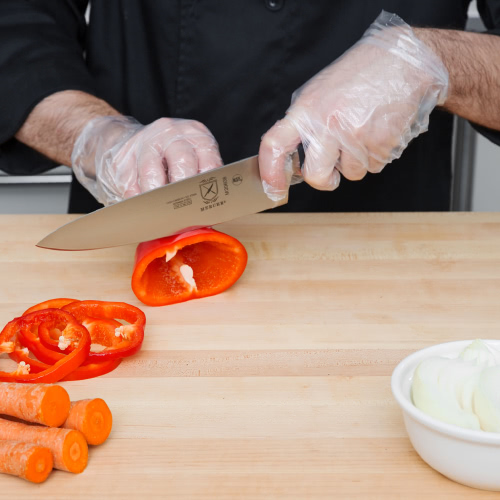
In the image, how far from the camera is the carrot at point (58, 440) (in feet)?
2.33

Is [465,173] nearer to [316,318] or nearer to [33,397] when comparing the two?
[316,318]

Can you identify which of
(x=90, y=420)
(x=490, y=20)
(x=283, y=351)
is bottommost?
(x=283, y=351)

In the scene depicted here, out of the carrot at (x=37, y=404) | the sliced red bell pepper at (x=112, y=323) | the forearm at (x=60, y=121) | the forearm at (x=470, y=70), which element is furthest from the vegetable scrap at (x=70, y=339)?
the forearm at (x=470, y=70)

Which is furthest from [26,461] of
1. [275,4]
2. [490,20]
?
[490,20]

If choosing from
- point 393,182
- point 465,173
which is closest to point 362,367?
point 393,182

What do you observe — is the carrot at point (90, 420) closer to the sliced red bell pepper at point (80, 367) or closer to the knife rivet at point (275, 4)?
the sliced red bell pepper at point (80, 367)

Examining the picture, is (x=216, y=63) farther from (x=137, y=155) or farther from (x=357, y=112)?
(x=357, y=112)

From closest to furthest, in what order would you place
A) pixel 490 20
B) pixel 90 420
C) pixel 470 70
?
pixel 90 420 < pixel 470 70 < pixel 490 20

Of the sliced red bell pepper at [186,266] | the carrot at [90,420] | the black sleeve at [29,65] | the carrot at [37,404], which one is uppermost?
the black sleeve at [29,65]

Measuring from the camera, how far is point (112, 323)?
103 cm

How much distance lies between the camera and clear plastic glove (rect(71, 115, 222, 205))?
3.78 ft

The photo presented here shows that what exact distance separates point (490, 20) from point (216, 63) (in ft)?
2.09

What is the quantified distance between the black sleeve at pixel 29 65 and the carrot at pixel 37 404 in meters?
0.85

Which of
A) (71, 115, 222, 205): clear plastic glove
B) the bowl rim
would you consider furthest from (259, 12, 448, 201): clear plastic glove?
the bowl rim
